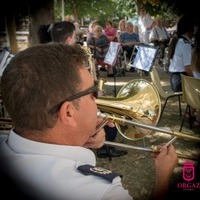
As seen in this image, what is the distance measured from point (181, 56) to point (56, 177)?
3.89 m

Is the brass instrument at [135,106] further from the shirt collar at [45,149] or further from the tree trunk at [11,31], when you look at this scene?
the tree trunk at [11,31]

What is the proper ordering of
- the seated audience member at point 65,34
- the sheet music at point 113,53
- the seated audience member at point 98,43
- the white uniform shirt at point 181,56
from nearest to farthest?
the seated audience member at point 65,34 → the white uniform shirt at point 181,56 → the sheet music at point 113,53 → the seated audience member at point 98,43

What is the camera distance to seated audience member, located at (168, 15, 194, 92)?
434cm

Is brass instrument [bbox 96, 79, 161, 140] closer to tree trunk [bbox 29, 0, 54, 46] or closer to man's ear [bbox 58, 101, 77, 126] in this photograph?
man's ear [bbox 58, 101, 77, 126]

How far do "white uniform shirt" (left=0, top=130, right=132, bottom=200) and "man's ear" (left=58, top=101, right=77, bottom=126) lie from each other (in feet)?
0.36

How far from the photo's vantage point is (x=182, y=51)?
437 cm

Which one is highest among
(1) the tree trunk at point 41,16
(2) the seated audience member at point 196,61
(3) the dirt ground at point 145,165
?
(1) the tree trunk at point 41,16

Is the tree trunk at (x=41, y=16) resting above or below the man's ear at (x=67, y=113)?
above

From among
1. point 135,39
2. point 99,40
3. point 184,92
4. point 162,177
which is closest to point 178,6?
point 135,39

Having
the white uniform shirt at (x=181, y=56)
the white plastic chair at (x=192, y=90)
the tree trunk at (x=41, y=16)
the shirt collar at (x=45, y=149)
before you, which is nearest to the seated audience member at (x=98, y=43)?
the tree trunk at (x=41, y=16)

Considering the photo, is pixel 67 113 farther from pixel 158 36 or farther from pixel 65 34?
A: pixel 158 36

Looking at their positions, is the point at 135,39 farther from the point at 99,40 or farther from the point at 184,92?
the point at 184,92

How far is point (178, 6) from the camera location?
9.55 metres

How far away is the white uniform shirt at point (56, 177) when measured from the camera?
32.8 inches
